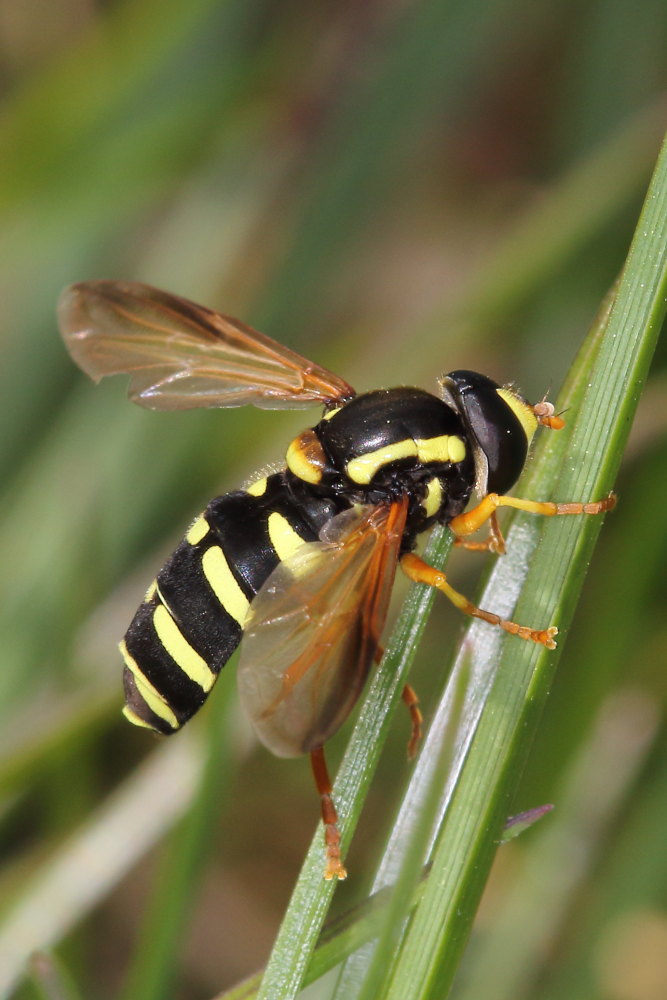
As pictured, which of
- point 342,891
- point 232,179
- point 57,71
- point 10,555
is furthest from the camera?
point 232,179

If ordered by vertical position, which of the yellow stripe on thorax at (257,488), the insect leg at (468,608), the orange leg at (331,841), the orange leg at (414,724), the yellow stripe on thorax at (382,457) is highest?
the yellow stripe on thorax at (382,457)

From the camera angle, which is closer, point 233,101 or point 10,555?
point 10,555

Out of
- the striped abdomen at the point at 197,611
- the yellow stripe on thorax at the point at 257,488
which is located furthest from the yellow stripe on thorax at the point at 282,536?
the yellow stripe on thorax at the point at 257,488

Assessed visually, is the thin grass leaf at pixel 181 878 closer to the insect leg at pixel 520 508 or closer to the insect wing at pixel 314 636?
the insect wing at pixel 314 636

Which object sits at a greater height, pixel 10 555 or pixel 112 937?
pixel 10 555

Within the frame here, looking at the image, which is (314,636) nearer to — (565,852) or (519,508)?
(519,508)

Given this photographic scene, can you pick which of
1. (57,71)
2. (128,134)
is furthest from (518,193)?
(57,71)

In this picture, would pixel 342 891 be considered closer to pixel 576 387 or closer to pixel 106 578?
pixel 106 578
